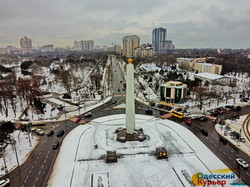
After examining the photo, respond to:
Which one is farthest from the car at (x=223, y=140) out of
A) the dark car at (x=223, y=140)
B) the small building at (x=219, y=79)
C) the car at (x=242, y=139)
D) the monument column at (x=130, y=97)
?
the small building at (x=219, y=79)

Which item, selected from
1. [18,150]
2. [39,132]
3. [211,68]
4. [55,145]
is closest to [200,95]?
[55,145]

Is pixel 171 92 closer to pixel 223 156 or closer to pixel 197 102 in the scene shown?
pixel 197 102

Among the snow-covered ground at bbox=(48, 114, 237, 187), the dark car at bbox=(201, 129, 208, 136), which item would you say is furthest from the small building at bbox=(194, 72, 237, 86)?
the snow-covered ground at bbox=(48, 114, 237, 187)

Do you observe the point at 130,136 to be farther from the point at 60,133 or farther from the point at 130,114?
the point at 60,133

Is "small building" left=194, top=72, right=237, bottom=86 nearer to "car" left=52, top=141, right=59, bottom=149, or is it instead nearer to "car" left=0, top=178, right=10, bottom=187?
"car" left=52, top=141, right=59, bottom=149

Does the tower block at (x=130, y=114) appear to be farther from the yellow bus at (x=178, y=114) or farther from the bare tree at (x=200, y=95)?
the bare tree at (x=200, y=95)

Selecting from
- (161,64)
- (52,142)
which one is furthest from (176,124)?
(161,64)
